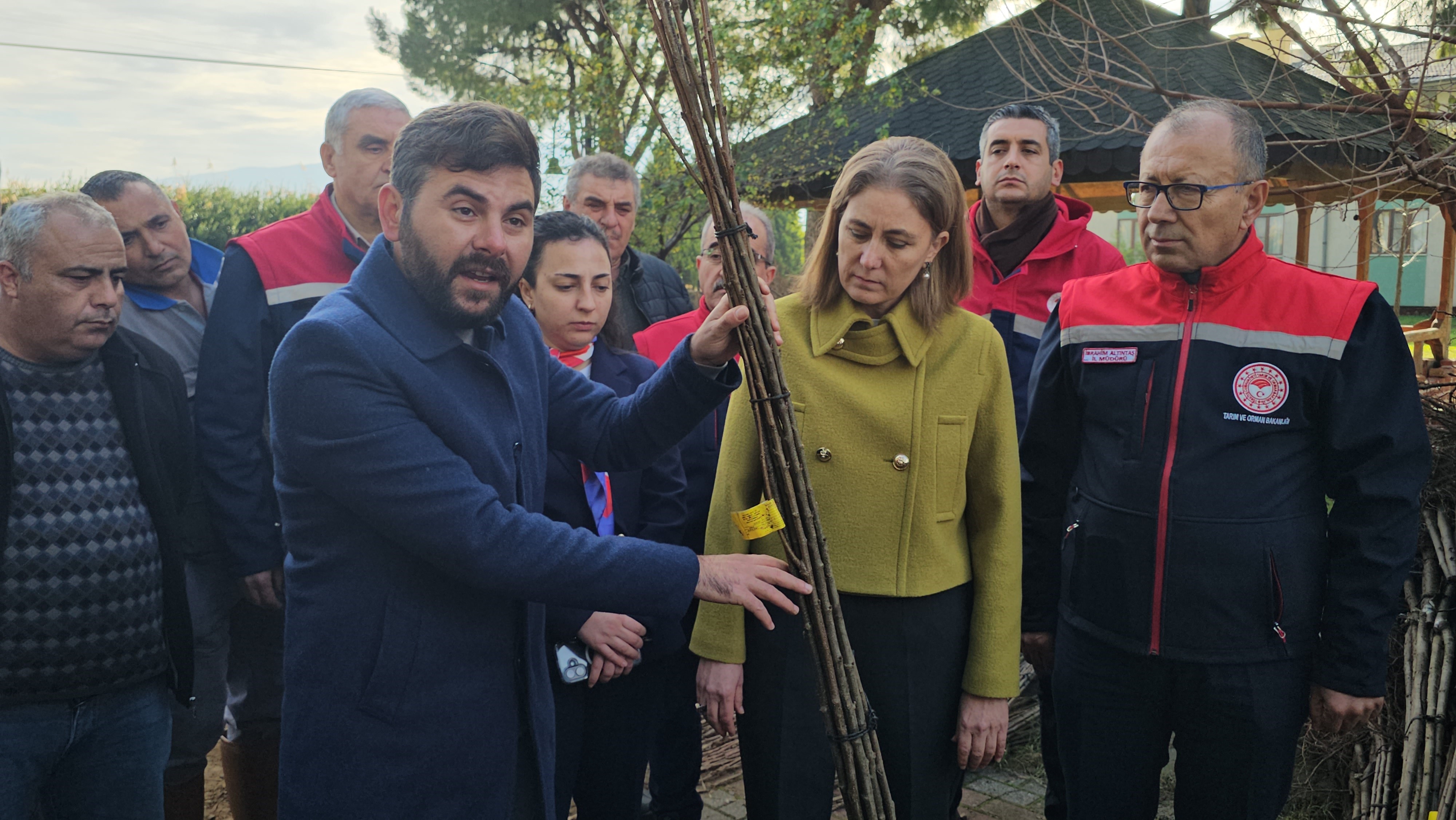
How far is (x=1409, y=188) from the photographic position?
390 cm

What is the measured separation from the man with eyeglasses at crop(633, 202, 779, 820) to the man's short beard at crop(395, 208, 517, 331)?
0.94 meters

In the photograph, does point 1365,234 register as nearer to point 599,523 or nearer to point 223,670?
point 599,523

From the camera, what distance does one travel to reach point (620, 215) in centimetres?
430

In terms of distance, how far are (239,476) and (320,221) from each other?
838 millimetres

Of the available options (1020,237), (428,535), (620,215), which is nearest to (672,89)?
(620,215)

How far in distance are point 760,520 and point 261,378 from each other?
1.79 metres

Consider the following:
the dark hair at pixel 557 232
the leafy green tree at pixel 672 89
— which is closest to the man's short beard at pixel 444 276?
the dark hair at pixel 557 232

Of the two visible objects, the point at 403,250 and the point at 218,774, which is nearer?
the point at 403,250

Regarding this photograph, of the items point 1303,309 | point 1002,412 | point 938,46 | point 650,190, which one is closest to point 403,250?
point 1002,412

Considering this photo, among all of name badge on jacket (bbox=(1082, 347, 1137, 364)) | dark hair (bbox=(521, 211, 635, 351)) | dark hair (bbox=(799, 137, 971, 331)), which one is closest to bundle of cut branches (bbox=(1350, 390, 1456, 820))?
name badge on jacket (bbox=(1082, 347, 1137, 364))

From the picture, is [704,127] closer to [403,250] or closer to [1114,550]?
[403,250]

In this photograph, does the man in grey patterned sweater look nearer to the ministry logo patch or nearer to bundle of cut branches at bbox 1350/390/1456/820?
the ministry logo patch

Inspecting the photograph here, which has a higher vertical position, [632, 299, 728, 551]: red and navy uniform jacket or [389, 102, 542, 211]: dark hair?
[389, 102, 542, 211]: dark hair

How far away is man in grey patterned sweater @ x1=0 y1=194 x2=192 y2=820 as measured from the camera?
229 cm
